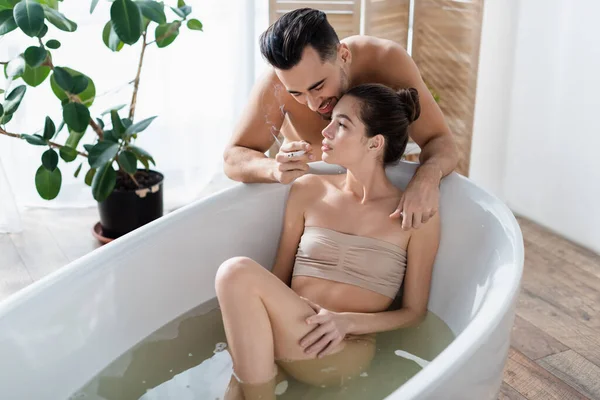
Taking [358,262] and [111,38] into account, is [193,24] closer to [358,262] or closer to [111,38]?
[111,38]

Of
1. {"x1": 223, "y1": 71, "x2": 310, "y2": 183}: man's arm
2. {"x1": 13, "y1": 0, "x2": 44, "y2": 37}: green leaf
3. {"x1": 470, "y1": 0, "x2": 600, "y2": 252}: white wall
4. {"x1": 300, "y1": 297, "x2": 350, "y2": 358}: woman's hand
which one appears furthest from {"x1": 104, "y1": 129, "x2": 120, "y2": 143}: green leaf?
{"x1": 470, "y1": 0, "x2": 600, "y2": 252}: white wall

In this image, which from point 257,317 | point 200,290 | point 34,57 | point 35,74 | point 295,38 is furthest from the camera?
point 35,74

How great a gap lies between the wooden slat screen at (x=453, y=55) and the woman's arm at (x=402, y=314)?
138 centimetres

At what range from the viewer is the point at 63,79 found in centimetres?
254

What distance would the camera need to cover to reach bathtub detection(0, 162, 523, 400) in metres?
1.46

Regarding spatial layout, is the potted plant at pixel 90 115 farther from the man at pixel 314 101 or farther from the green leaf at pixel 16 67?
the man at pixel 314 101

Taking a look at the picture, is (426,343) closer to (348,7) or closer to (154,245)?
(154,245)

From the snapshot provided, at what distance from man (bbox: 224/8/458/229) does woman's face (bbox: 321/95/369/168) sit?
2.3 inches

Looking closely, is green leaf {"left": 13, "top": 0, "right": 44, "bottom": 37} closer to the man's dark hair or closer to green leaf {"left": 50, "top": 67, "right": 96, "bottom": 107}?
green leaf {"left": 50, "top": 67, "right": 96, "bottom": 107}

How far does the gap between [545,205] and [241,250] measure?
1518 millimetres

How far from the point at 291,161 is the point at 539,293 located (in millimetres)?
1172

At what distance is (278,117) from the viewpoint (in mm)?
2225

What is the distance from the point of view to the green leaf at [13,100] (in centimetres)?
251

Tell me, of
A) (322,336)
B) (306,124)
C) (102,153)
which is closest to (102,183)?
(102,153)
